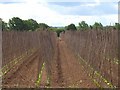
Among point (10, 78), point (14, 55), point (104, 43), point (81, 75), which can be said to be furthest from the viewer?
point (14, 55)

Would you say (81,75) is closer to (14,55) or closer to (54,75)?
(54,75)

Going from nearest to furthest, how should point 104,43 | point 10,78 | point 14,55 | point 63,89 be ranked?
point 63,89, point 104,43, point 10,78, point 14,55

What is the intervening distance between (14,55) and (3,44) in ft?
11.2

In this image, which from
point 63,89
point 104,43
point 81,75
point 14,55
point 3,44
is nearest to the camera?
point 63,89

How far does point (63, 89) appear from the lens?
446 inches

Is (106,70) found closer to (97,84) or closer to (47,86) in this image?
(97,84)

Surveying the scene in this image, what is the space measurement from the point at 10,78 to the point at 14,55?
31.1ft

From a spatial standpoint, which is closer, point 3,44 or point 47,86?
point 47,86

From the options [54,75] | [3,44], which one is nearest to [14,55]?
[3,44]

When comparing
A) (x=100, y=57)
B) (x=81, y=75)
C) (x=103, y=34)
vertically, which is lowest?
(x=81, y=75)

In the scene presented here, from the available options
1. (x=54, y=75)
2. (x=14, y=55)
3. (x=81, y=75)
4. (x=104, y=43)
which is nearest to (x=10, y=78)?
(x=54, y=75)

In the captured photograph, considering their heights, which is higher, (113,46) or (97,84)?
(113,46)

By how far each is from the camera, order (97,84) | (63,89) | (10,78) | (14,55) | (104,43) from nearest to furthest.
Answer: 1. (63,89)
2. (97,84)
3. (104,43)
4. (10,78)
5. (14,55)

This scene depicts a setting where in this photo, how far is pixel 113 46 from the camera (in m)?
14.3
